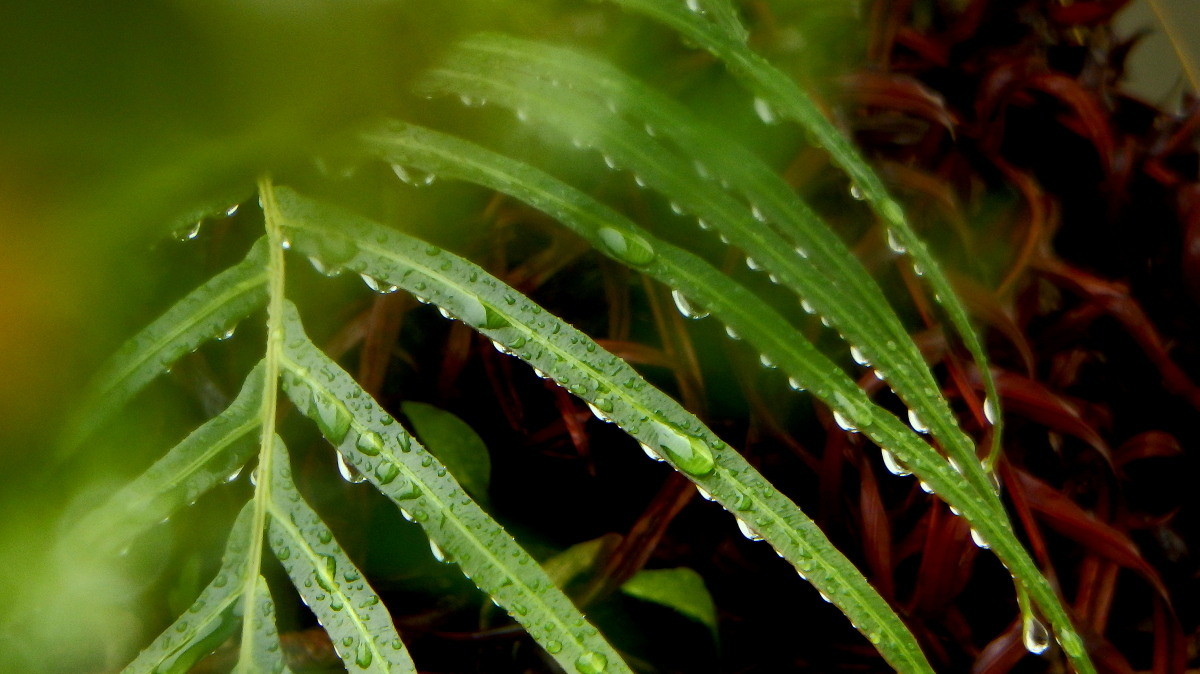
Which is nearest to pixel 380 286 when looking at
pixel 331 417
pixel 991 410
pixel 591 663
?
pixel 331 417

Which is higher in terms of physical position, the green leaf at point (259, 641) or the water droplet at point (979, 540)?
the green leaf at point (259, 641)

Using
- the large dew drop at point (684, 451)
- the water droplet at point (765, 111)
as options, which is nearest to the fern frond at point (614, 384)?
the large dew drop at point (684, 451)

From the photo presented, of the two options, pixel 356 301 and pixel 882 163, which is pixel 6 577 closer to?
pixel 356 301

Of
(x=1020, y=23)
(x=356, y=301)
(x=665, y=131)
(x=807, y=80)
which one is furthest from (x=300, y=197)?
(x=1020, y=23)

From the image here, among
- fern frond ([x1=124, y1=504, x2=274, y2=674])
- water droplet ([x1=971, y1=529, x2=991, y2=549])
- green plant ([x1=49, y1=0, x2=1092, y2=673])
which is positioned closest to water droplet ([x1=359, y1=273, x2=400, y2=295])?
green plant ([x1=49, y1=0, x2=1092, y2=673])

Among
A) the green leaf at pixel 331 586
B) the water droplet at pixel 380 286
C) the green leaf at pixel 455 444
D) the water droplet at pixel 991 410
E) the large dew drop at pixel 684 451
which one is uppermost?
the water droplet at pixel 380 286

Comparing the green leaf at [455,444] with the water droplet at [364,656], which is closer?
the water droplet at [364,656]

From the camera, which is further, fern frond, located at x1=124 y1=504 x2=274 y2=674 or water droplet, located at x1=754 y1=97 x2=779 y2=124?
water droplet, located at x1=754 y1=97 x2=779 y2=124

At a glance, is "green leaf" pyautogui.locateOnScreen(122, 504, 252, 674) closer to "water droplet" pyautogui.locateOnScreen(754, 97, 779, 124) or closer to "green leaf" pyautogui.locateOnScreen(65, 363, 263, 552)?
"green leaf" pyautogui.locateOnScreen(65, 363, 263, 552)

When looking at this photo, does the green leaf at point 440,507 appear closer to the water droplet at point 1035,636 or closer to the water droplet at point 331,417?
the water droplet at point 331,417
